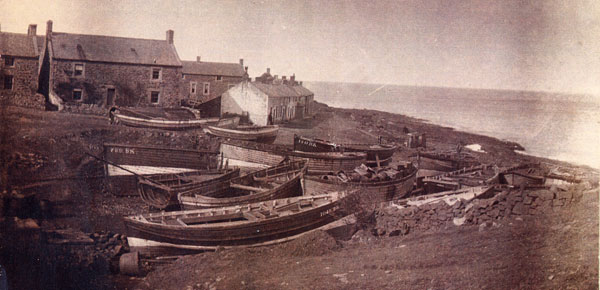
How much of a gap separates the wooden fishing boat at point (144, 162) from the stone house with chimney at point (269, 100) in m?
0.98

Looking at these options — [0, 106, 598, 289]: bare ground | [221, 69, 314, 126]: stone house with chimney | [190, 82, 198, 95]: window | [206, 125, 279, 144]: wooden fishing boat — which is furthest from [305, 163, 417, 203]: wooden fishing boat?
[190, 82, 198, 95]: window

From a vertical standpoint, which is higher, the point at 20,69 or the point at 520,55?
the point at 520,55

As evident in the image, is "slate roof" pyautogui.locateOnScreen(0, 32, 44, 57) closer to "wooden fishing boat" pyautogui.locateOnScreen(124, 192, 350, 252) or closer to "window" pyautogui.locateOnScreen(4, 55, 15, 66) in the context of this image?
"window" pyautogui.locateOnScreen(4, 55, 15, 66)

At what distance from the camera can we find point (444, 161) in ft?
23.3

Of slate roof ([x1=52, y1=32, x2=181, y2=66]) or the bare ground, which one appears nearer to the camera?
the bare ground

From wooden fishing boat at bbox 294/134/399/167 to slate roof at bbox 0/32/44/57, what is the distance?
149 inches

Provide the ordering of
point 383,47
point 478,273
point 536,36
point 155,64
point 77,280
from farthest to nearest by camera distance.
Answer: point 155,64 → point 383,47 → point 536,36 → point 77,280 → point 478,273

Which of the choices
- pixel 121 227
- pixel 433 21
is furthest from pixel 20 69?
pixel 433 21

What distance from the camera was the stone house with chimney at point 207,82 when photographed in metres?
6.23

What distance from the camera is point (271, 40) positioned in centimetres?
542

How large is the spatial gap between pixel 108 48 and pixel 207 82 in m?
1.62

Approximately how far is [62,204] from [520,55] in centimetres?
611

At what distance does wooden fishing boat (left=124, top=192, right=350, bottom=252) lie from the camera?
470cm

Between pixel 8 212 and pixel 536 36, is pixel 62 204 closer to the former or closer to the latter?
pixel 8 212
